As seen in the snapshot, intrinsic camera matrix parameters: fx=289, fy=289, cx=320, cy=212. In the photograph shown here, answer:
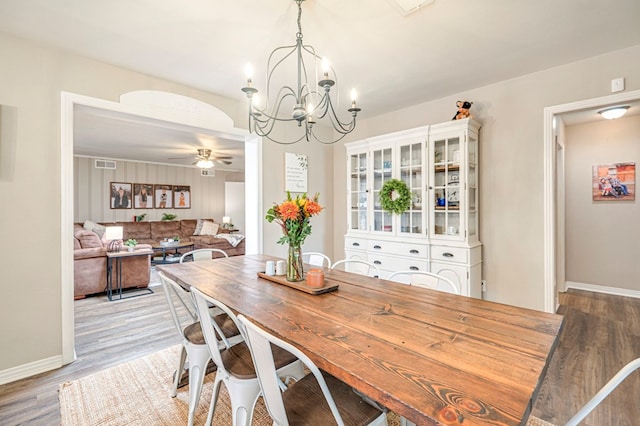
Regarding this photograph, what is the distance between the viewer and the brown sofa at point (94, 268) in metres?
3.93

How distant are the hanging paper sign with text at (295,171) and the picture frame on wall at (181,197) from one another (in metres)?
5.68

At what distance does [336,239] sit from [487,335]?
346cm

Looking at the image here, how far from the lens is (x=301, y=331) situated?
45.8 inches

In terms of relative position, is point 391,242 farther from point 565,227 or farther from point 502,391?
point 565,227

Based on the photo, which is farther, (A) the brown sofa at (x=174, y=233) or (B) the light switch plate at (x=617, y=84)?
(A) the brown sofa at (x=174, y=233)

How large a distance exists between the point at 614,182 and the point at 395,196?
3485 millimetres

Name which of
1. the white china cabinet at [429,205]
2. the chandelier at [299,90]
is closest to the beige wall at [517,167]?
the white china cabinet at [429,205]

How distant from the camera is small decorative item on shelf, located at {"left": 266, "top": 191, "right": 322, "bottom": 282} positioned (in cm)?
182

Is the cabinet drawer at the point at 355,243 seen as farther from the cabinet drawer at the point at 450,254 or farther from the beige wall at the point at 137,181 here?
the beige wall at the point at 137,181

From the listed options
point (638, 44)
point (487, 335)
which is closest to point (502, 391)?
point (487, 335)

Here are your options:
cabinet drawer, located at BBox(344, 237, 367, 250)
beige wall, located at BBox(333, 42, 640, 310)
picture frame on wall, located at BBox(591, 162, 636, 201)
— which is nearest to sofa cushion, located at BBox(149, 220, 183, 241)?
cabinet drawer, located at BBox(344, 237, 367, 250)

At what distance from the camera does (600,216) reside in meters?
4.31

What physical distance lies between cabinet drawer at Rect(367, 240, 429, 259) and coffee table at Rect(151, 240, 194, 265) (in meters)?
4.62

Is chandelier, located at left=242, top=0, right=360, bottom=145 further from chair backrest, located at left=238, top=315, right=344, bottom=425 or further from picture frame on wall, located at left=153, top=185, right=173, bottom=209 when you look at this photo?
picture frame on wall, located at left=153, top=185, right=173, bottom=209
